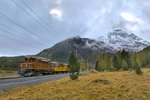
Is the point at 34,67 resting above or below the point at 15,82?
above

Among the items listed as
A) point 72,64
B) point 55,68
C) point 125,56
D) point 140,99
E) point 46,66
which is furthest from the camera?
point 125,56

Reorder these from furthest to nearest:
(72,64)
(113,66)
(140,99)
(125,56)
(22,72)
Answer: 1. (125,56)
2. (113,66)
3. (22,72)
4. (72,64)
5. (140,99)

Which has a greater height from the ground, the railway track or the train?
the train

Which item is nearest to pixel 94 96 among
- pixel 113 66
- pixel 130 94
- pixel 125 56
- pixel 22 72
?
pixel 130 94

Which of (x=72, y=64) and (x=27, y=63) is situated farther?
(x=27, y=63)

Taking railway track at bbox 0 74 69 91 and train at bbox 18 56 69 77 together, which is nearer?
railway track at bbox 0 74 69 91

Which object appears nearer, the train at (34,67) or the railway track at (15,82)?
the railway track at (15,82)

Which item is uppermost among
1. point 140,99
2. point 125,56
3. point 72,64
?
point 125,56

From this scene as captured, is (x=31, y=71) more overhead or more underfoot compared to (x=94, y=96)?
more overhead

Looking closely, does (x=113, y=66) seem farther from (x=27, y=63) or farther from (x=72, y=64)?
(x=72, y=64)

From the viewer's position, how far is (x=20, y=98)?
75.5ft

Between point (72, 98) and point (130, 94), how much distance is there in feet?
14.1

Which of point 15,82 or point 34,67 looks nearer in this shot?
point 15,82

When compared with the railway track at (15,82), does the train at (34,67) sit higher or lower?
higher
